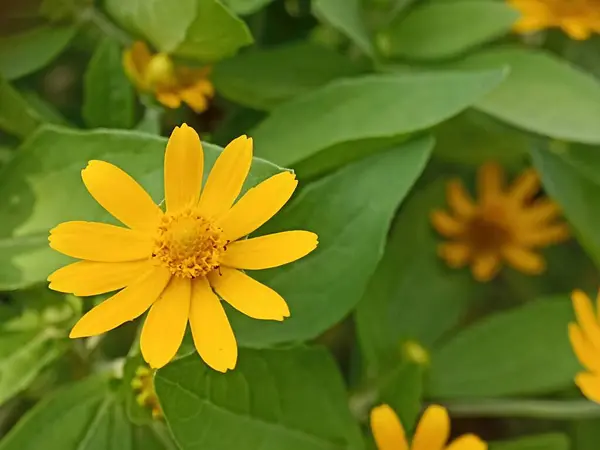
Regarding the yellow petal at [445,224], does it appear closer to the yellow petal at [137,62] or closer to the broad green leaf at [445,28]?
the broad green leaf at [445,28]

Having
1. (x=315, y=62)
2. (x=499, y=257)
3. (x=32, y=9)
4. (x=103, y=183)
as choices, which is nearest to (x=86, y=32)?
(x=32, y=9)

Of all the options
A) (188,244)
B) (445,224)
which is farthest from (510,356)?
(188,244)

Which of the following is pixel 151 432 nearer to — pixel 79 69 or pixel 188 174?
pixel 188 174

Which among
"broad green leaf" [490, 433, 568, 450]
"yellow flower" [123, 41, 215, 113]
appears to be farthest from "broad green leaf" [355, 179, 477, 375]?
"yellow flower" [123, 41, 215, 113]

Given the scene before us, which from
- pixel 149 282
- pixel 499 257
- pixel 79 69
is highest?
pixel 149 282

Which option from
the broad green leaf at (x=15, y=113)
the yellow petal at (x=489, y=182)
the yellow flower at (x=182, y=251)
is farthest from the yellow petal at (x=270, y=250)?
the yellow petal at (x=489, y=182)

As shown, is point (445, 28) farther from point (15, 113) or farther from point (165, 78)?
point (15, 113)

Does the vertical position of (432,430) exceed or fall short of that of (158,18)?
it falls short
